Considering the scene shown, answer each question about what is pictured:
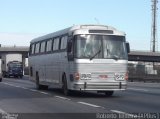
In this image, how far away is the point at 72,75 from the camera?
2283 cm

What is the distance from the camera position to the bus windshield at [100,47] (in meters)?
22.5

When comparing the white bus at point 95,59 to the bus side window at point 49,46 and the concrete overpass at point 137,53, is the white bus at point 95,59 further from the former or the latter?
the concrete overpass at point 137,53

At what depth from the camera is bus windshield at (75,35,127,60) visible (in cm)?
2252

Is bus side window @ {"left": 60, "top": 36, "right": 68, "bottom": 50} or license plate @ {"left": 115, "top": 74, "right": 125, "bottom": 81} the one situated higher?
bus side window @ {"left": 60, "top": 36, "right": 68, "bottom": 50}

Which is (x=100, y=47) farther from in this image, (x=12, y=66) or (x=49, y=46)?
(x=12, y=66)

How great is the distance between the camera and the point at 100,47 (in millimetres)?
22719

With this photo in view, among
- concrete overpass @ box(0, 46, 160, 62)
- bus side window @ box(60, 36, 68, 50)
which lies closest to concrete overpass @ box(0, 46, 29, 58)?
concrete overpass @ box(0, 46, 160, 62)

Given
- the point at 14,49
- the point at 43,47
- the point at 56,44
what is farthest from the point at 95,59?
the point at 14,49

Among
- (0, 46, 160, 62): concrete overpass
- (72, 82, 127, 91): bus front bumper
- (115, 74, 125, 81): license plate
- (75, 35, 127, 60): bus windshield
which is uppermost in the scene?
(0, 46, 160, 62): concrete overpass

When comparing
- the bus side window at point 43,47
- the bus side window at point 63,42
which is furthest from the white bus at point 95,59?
the bus side window at point 43,47

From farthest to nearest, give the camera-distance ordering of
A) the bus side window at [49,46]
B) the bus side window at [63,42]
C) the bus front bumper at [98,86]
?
the bus side window at [49,46] → the bus side window at [63,42] → the bus front bumper at [98,86]

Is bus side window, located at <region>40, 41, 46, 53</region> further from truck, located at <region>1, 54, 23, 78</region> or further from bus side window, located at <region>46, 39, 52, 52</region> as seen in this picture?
truck, located at <region>1, 54, 23, 78</region>

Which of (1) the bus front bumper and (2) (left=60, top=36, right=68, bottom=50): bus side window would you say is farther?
(2) (left=60, top=36, right=68, bottom=50): bus side window

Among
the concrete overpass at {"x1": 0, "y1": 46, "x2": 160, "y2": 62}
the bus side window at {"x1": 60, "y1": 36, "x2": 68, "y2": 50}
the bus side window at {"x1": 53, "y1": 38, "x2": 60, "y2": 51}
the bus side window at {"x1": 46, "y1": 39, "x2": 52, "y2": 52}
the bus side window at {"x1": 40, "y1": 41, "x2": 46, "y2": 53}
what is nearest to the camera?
the bus side window at {"x1": 60, "y1": 36, "x2": 68, "y2": 50}
